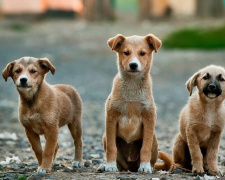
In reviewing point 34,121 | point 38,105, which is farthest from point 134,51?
point 34,121

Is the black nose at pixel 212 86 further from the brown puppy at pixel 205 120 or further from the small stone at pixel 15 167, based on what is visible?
the small stone at pixel 15 167

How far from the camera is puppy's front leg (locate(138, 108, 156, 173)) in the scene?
684cm

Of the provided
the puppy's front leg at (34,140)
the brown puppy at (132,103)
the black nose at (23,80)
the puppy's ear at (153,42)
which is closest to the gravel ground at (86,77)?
the puppy's front leg at (34,140)

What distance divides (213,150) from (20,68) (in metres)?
2.49

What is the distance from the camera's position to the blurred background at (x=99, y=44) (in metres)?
13.1

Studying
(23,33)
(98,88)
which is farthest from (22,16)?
(98,88)

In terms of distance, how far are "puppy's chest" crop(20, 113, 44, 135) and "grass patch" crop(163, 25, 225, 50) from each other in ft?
55.6

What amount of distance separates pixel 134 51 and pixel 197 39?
17.7 metres

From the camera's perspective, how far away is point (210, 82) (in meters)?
6.84

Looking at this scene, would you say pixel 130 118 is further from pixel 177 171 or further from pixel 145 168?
pixel 177 171

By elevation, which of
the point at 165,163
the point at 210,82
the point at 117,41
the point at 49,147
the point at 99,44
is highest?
the point at 99,44

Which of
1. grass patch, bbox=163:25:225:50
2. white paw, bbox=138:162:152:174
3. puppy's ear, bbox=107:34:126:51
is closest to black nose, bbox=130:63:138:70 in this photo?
puppy's ear, bbox=107:34:126:51

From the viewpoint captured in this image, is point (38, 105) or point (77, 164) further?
point (77, 164)

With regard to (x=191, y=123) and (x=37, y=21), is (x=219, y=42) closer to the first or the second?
(x=37, y=21)
